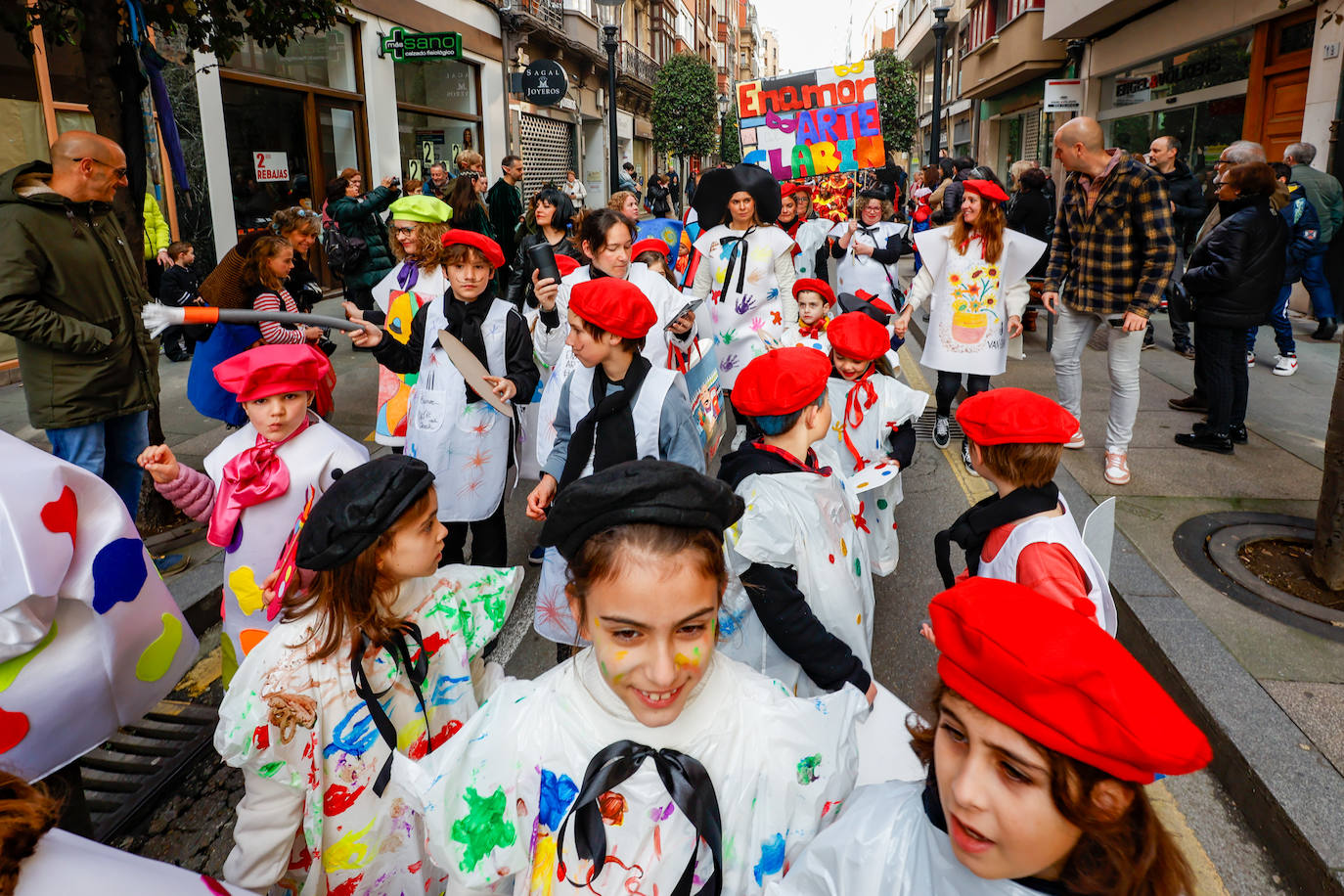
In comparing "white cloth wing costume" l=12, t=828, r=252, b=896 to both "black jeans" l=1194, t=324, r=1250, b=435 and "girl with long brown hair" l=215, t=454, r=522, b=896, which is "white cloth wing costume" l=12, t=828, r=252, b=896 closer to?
"girl with long brown hair" l=215, t=454, r=522, b=896

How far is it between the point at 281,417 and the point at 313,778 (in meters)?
1.36

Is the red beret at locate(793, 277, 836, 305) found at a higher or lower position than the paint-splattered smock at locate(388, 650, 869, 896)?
higher

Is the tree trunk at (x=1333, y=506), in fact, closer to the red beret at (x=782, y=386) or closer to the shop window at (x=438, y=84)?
the red beret at (x=782, y=386)

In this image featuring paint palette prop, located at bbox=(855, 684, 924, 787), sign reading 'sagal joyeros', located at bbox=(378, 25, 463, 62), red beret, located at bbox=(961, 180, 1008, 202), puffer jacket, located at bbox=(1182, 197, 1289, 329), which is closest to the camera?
paint palette prop, located at bbox=(855, 684, 924, 787)

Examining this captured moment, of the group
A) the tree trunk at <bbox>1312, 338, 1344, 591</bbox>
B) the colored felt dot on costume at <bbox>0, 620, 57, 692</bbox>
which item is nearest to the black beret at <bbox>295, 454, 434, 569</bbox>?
the colored felt dot on costume at <bbox>0, 620, 57, 692</bbox>

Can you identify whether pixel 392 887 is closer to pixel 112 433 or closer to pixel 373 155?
pixel 112 433

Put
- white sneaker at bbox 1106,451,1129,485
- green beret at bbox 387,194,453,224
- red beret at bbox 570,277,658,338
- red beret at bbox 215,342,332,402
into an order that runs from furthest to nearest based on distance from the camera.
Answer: white sneaker at bbox 1106,451,1129,485 → green beret at bbox 387,194,453,224 → red beret at bbox 570,277,658,338 → red beret at bbox 215,342,332,402

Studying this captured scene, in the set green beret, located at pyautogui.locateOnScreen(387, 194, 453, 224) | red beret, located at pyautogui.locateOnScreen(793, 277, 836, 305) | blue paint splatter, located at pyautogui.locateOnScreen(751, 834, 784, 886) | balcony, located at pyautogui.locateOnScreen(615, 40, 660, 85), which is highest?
balcony, located at pyautogui.locateOnScreen(615, 40, 660, 85)

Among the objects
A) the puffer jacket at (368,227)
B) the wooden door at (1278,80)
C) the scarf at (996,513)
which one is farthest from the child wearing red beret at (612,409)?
the wooden door at (1278,80)

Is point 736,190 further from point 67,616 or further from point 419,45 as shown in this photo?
point 419,45

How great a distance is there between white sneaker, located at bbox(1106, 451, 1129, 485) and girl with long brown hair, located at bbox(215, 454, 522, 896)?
4755mm

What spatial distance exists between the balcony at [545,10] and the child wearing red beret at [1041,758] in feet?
74.5

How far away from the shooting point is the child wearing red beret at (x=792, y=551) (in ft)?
7.72

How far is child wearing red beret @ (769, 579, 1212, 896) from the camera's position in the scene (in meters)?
1.17
